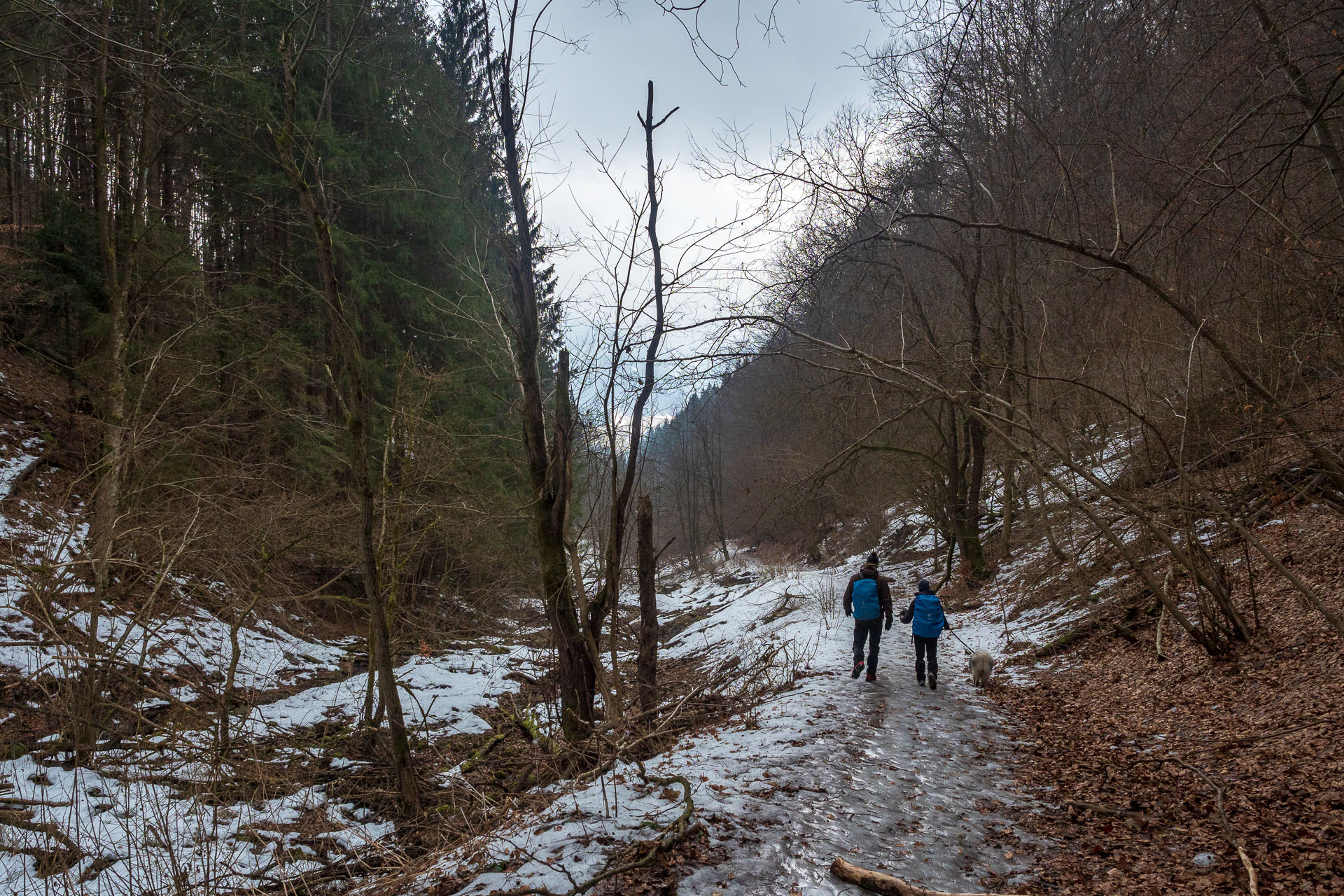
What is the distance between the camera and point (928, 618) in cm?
876

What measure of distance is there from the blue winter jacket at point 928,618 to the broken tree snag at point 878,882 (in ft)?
18.1

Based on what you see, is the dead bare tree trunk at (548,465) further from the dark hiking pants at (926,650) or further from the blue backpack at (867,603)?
the dark hiking pants at (926,650)

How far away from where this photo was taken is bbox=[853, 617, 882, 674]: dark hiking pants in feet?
29.2

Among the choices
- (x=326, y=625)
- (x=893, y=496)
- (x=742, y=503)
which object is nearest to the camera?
(x=326, y=625)

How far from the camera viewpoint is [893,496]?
21.0 metres

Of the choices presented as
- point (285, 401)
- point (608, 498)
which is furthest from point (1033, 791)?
point (285, 401)

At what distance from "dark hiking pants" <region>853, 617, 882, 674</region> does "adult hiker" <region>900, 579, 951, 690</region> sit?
38 centimetres

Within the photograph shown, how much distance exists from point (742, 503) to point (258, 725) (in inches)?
1279

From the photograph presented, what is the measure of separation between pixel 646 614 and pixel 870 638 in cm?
313

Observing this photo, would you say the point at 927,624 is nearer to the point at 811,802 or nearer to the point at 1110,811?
the point at 1110,811

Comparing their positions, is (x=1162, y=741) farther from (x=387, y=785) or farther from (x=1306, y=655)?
(x=387, y=785)

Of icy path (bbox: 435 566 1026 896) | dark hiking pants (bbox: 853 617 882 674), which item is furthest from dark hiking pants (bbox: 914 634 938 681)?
dark hiking pants (bbox: 853 617 882 674)

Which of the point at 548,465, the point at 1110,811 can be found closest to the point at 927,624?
the point at 1110,811

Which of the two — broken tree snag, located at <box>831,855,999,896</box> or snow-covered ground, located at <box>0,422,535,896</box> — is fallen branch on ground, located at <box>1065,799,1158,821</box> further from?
snow-covered ground, located at <box>0,422,535,896</box>
